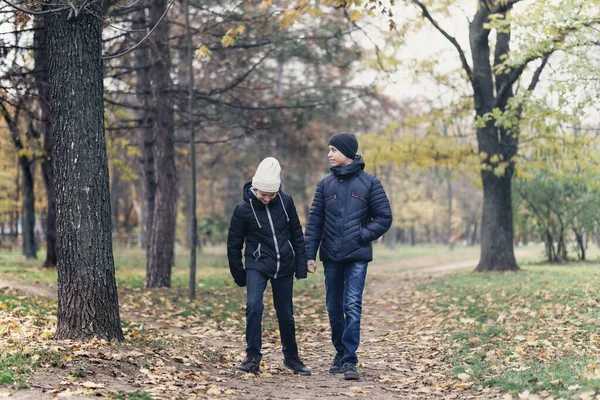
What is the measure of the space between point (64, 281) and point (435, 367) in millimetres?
4040

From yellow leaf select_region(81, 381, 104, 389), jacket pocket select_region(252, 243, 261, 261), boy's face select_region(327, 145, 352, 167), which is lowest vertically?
yellow leaf select_region(81, 381, 104, 389)

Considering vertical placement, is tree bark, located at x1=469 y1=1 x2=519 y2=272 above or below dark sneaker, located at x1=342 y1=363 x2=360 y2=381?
above

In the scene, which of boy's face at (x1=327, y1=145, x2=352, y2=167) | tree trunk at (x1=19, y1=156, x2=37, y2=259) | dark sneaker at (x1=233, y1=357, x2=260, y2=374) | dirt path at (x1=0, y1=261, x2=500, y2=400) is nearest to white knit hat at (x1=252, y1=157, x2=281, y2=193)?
boy's face at (x1=327, y1=145, x2=352, y2=167)

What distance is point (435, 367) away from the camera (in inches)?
295

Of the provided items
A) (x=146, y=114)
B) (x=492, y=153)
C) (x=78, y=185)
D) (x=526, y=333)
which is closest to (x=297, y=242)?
(x=78, y=185)

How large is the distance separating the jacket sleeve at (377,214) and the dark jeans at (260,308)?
894 mm

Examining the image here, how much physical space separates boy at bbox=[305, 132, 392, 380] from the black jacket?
0.21 m

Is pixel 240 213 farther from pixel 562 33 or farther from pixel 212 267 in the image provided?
pixel 212 267

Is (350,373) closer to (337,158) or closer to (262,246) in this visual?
(262,246)

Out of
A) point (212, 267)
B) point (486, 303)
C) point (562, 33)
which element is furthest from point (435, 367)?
point (212, 267)

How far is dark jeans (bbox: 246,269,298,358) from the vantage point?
6.73m

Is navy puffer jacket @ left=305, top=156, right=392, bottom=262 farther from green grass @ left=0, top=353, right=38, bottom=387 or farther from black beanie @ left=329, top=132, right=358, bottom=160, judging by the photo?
green grass @ left=0, top=353, right=38, bottom=387

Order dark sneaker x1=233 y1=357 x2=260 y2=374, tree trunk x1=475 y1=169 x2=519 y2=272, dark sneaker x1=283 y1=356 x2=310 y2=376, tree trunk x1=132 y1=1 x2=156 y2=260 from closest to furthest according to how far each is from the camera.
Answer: dark sneaker x1=233 y1=357 x2=260 y2=374
dark sneaker x1=283 y1=356 x2=310 y2=376
tree trunk x1=132 y1=1 x2=156 y2=260
tree trunk x1=475 y1=169 x2=519 y2=272

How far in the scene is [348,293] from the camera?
22.4 ft
